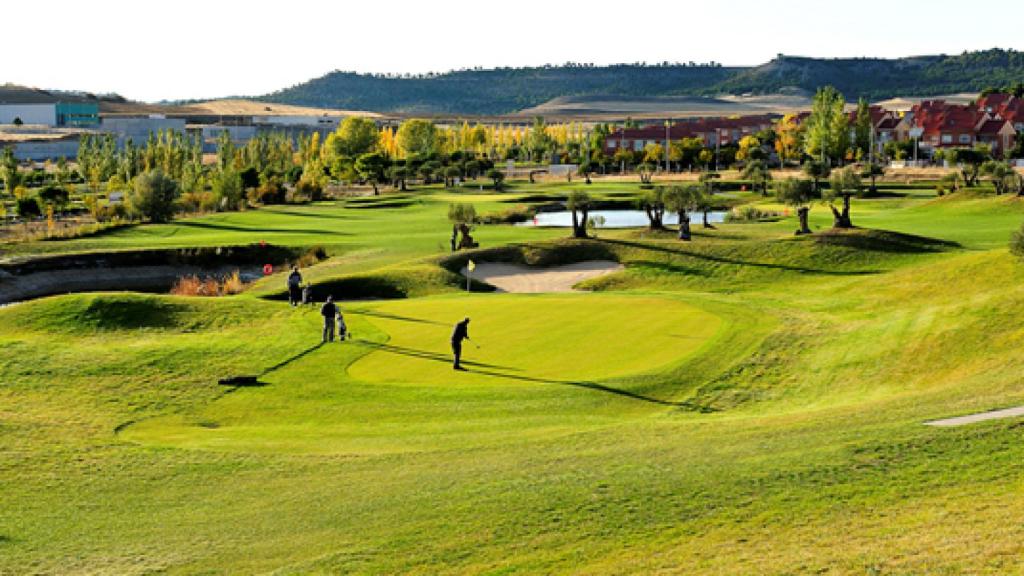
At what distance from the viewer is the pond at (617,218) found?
9107 centimetres

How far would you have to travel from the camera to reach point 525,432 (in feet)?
76.7

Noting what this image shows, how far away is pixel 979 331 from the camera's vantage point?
29406 millimetres

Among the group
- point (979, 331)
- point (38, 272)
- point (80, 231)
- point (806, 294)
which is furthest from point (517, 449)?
point (80, 231)

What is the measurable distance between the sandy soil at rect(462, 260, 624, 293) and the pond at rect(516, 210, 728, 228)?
30.7 meters

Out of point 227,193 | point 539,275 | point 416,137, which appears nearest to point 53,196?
point 227,193

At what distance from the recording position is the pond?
91.1 meters

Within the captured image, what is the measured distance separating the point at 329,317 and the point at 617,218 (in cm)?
6570

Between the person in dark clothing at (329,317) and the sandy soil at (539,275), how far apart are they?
18627 mm

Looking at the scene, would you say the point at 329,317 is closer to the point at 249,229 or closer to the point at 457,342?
the point at 457,342

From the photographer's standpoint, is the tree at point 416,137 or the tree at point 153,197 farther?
the tree at point 416,137

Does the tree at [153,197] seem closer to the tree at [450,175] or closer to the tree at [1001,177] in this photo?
the tree at [450,175]

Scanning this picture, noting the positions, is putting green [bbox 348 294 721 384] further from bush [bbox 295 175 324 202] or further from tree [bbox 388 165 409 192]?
tree [bbox 388 165 409 192]

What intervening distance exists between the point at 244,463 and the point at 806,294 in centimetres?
3108

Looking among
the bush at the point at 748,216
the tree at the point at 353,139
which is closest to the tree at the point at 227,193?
the bush at the point at 748,216
